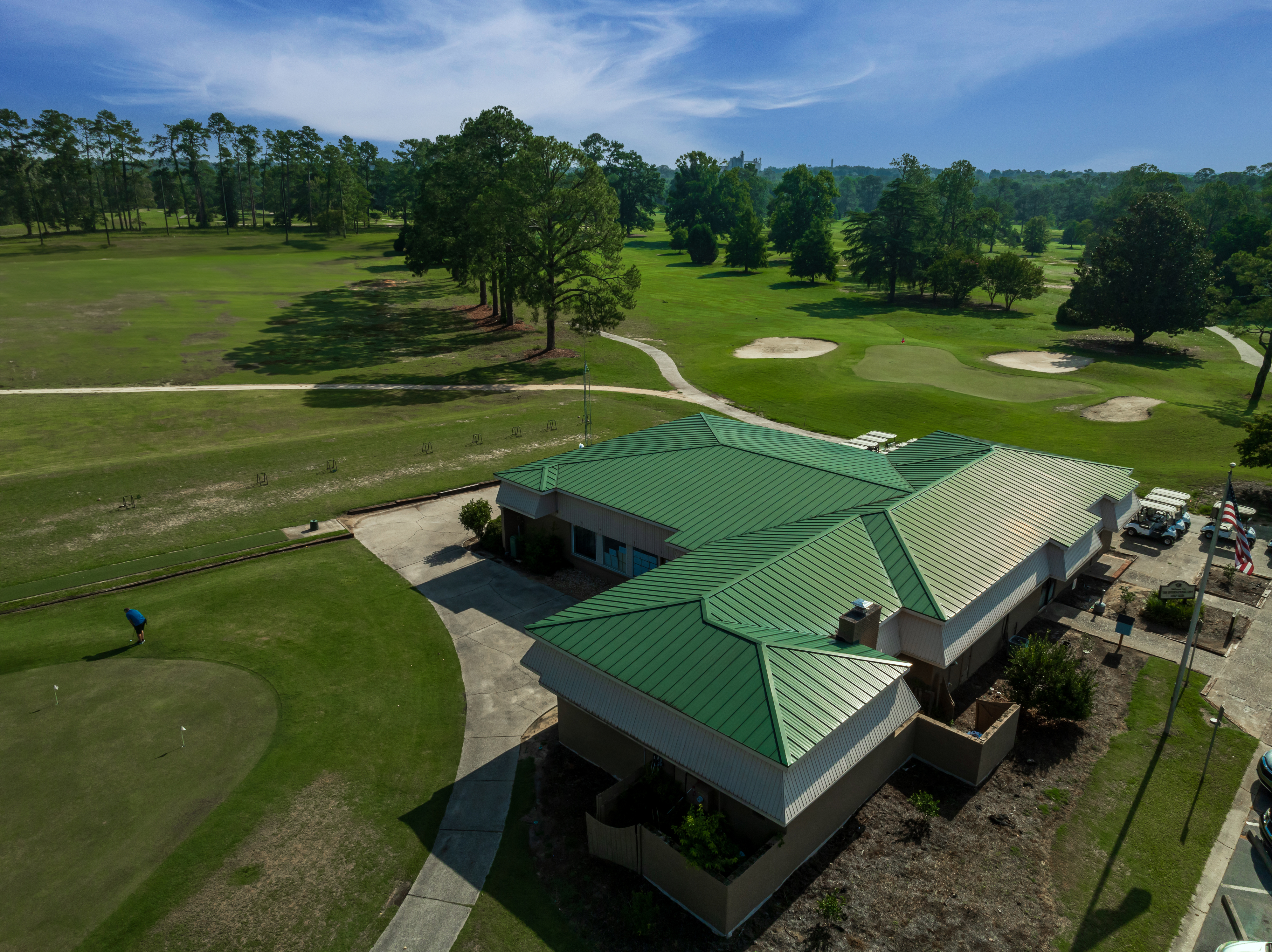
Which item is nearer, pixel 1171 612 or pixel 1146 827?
pixel 1146 827

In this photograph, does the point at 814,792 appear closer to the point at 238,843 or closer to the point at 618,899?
the point at 618,899

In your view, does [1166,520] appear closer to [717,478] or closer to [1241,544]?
[1241,544]

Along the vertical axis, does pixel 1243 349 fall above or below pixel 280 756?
above

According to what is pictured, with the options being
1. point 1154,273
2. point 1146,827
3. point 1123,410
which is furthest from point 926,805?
point 1154,273

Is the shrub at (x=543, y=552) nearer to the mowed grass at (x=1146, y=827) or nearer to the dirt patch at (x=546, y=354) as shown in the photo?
the mowed grass at (x=1146, y=827)

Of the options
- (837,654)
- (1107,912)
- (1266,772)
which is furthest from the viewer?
(1266,772)

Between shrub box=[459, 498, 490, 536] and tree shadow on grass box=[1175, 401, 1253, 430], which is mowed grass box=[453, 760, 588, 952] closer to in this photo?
shrub box=[459, 498, 490, 536]

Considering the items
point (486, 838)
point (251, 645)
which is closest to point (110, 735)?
point (251, 645)
